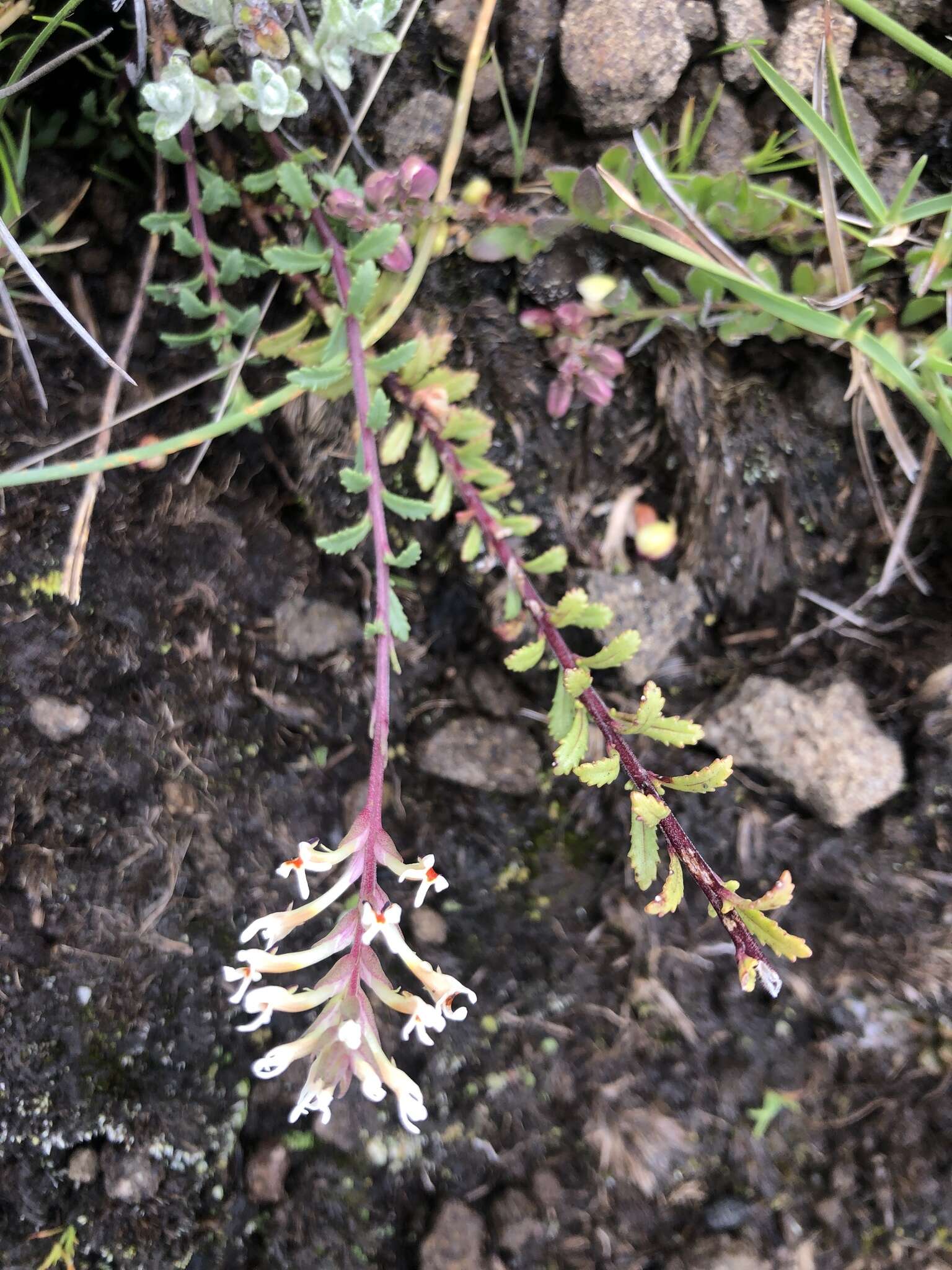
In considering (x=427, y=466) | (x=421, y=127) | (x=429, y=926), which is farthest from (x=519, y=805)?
(x=421, y=127)

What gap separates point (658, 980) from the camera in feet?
7.41

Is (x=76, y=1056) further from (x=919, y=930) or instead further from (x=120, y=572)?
(x=919, y=930)

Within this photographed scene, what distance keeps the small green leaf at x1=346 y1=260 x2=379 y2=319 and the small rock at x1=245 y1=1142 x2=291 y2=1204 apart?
1.95 metres

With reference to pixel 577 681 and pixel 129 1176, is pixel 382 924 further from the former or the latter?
pixel 129 1176

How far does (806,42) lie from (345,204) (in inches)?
44.2

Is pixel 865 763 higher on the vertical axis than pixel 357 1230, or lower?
higher

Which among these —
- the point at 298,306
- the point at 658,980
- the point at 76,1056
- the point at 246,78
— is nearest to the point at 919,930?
the point at 658,980

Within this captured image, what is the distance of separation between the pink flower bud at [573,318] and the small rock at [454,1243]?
2148 mm

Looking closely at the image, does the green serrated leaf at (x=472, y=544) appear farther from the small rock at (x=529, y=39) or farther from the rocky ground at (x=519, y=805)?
the small rock at (x=529, y=39)

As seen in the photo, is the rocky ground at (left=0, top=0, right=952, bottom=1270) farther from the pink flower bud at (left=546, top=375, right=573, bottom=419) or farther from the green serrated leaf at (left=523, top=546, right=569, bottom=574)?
the green serrated leaf at (left=523, top=546, right=569, bottom=574)

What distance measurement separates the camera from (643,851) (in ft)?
5.19

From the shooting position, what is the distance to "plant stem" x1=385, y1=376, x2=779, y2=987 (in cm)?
147

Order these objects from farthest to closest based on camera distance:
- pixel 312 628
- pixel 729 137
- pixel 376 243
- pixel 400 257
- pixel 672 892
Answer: pixel 312 628, pixel 729 137, pixel 400 257, pixel 376 243, pixel 672 892

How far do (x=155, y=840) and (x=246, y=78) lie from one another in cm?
174
